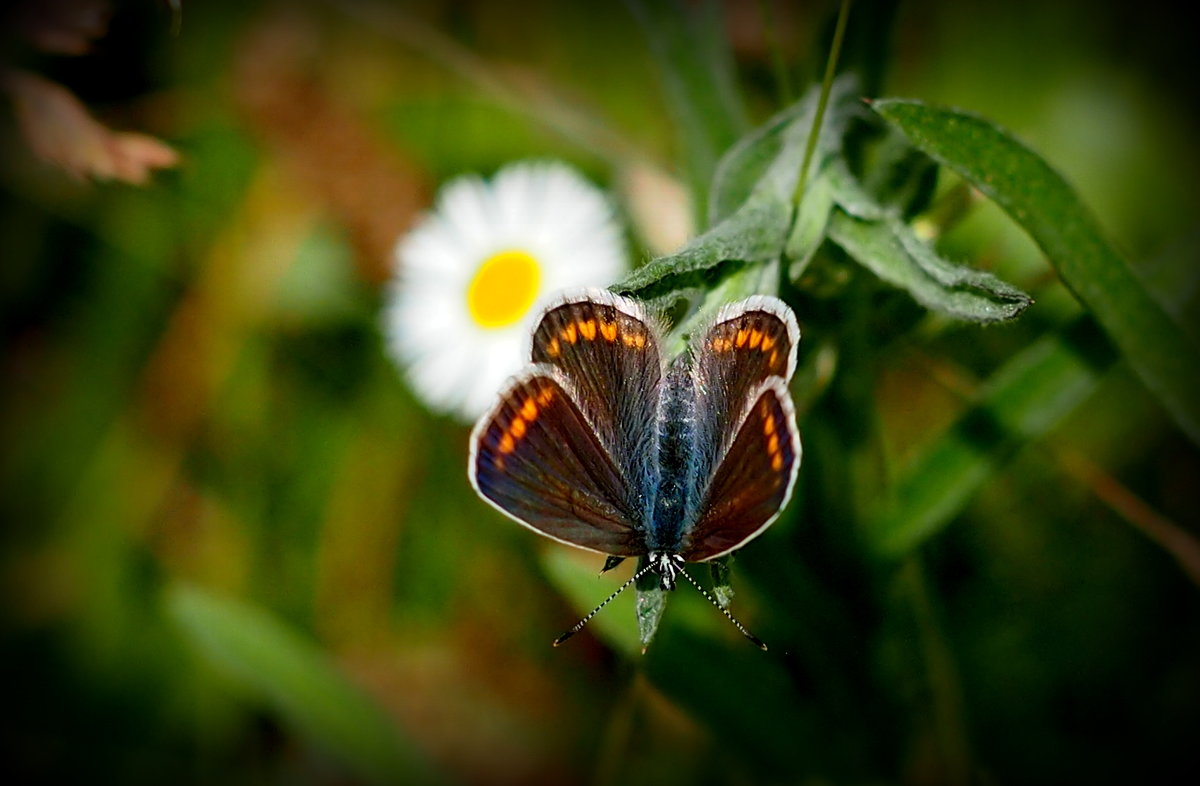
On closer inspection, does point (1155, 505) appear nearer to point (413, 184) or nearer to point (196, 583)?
point (413, 184)

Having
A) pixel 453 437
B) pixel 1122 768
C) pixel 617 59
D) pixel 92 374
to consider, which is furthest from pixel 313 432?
pixel 1122 768

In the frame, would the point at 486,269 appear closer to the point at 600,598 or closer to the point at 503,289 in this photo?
the point at 503,289

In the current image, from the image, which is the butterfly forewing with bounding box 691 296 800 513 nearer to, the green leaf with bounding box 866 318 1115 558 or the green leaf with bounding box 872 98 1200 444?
the green leaf with bounding box 872 98 1200 444

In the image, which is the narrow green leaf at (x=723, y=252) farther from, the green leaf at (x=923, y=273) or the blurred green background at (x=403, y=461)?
the blurred green background at (x=403, y=461)

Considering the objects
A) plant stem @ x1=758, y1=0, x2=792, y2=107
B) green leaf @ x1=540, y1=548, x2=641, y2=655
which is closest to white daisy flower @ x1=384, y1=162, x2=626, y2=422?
green leaf @ x1=540, y1=548, x2=641, y2=655

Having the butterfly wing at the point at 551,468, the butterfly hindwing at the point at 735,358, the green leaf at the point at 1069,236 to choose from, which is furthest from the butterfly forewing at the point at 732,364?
the green leaf at the point at 1069,236

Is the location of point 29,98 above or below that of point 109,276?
above

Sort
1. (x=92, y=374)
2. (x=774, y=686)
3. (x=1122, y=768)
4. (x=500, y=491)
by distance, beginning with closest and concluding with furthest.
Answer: (x=500, y=491), (x=774, y=686), (x=1122, y=768), (x=92, y=374)
